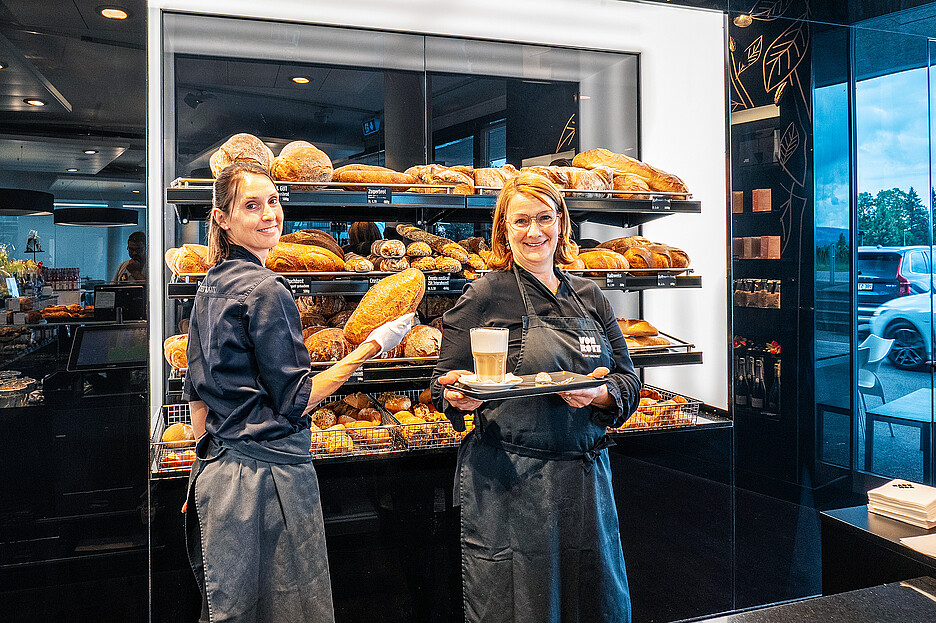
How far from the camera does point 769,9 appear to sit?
3424 millimetres

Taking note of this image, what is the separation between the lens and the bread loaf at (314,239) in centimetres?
300

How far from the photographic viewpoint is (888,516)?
1948mm

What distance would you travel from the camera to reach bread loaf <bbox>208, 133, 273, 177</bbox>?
2707 mm

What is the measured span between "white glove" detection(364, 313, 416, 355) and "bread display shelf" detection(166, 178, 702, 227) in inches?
34.0

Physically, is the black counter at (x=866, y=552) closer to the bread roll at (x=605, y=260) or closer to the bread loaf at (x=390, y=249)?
the bread roll at (x=605, y=260)

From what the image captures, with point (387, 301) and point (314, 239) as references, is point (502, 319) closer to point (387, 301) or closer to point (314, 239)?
point (387, 301)

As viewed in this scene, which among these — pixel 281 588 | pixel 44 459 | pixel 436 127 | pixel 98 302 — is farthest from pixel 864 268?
pixel 44 459

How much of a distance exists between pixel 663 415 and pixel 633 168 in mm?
1232

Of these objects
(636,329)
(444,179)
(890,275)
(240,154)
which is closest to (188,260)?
(240,154)

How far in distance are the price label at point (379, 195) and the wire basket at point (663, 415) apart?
4.79 feet

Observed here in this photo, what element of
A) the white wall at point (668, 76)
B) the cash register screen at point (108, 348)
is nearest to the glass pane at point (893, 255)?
the white wall at point (668, 76)

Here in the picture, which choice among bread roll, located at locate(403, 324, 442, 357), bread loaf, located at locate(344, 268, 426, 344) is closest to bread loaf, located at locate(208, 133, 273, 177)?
bread loaf, located at locate(344, 268, 426, 344)

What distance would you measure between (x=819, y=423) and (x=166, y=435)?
121 inches

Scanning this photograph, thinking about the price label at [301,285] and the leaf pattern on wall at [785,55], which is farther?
the leaf pattern on wall at [785,55]
